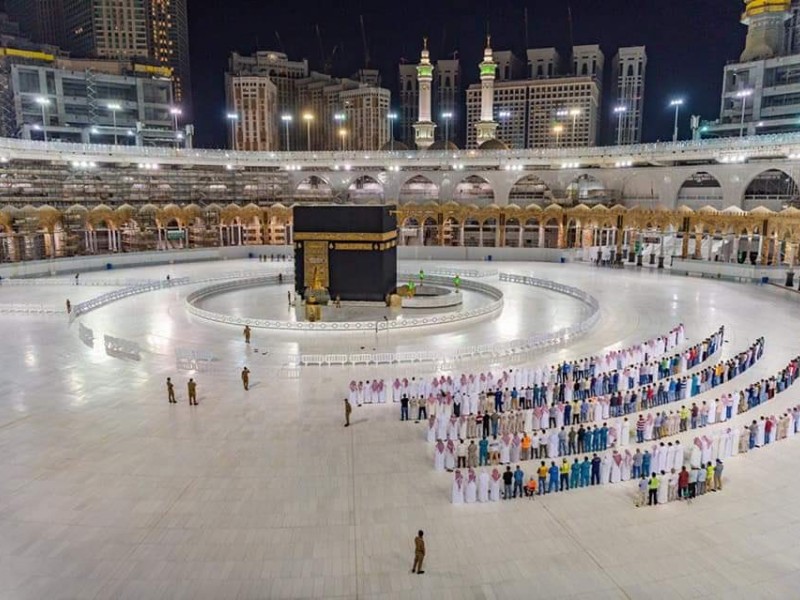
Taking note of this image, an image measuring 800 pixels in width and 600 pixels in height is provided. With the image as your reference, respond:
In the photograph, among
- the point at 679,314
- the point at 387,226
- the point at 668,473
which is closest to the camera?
the point at 668,473

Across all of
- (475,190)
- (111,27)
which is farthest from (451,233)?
(111,27)

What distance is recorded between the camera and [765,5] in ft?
188

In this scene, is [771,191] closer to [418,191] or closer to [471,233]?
[471,233]

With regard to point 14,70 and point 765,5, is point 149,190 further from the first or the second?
point 765,5

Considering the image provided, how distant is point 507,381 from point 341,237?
12626 millimetres

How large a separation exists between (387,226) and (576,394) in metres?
13.4

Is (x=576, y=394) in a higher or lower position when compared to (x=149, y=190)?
lower

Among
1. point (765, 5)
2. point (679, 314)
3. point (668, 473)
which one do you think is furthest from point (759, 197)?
point (668, 473)

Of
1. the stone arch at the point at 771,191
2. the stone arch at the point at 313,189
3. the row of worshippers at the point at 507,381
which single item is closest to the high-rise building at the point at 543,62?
the stone arch at the point at 313,189

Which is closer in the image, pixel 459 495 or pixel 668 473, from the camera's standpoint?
pixel 459 495

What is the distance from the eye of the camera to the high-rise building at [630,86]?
120188 mm

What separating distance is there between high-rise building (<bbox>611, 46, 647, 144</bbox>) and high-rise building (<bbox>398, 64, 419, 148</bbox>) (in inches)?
1599

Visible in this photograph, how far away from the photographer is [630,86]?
122 metres

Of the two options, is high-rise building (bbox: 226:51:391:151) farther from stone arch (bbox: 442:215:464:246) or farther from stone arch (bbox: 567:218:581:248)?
stone arch (bbox: 567:218:581:248)
